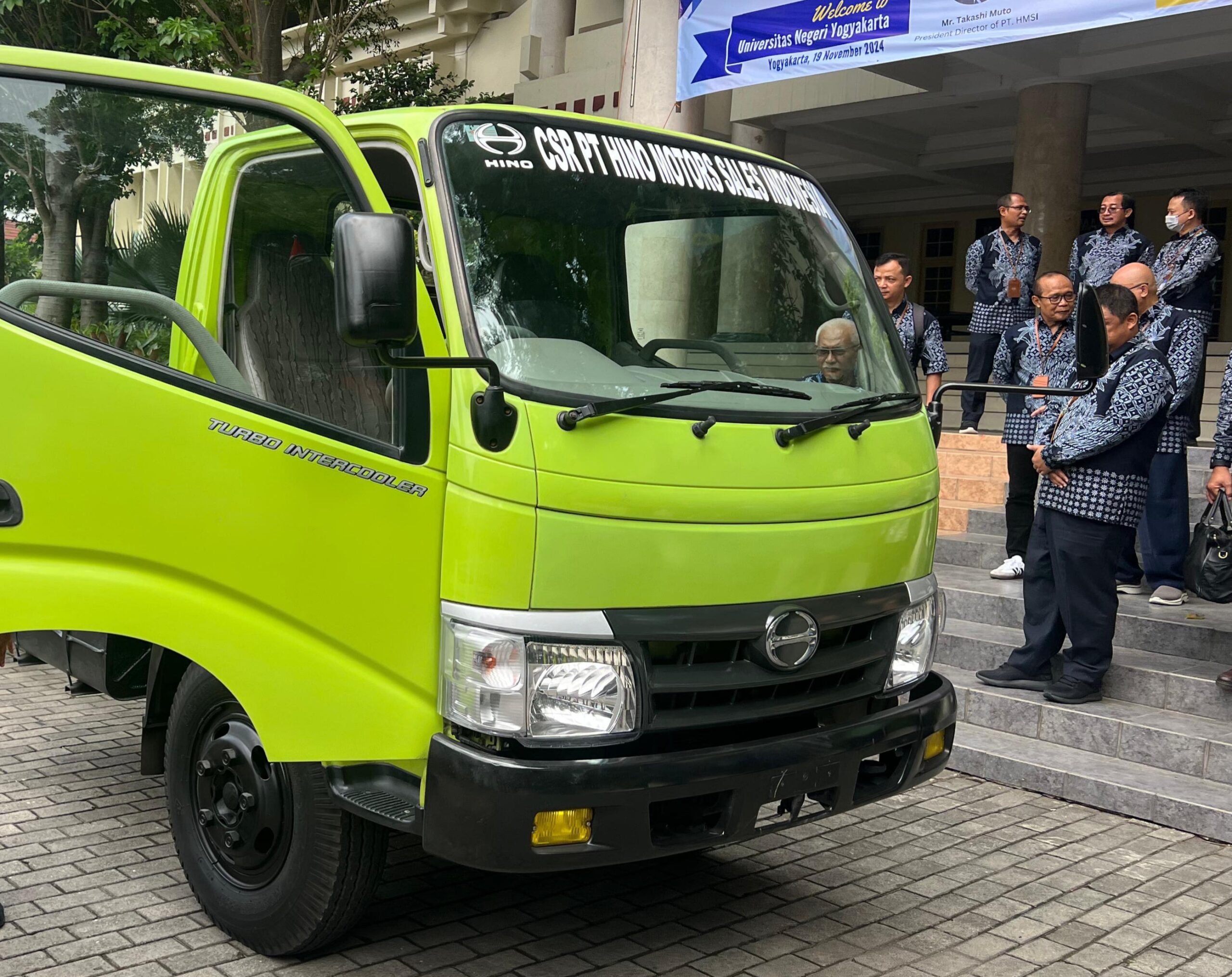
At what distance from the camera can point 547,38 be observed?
19.3 metres

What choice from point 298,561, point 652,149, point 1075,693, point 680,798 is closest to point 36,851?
point 298,561

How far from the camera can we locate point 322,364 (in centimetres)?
346

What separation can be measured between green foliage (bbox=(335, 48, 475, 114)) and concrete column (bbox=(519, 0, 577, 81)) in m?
1.41

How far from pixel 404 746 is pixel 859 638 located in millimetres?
1339

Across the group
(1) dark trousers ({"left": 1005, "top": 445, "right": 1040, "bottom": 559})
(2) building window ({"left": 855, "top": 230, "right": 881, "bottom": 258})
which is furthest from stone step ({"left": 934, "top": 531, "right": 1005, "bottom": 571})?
(2) building window ({"left": 855, "top": 230, "right": 881, "bottom": 258})

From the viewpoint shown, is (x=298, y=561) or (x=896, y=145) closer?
(x=298, y=561)

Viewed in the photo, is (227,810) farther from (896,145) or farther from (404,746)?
(896,145)

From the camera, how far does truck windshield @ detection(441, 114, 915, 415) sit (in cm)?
336

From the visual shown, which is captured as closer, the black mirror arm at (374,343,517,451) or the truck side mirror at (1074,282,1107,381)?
the black mirror arm at (374,343,517,451)

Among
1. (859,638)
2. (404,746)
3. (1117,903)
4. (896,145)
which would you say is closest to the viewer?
(404,746)

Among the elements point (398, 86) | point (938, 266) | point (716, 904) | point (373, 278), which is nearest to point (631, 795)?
point (716, 904)

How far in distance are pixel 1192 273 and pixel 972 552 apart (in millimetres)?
2210

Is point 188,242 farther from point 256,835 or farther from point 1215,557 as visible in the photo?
point 1215,557

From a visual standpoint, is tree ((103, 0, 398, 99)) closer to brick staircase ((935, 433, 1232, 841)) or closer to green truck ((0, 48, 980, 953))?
brick staircase ((935, 433, 1232, 841))
